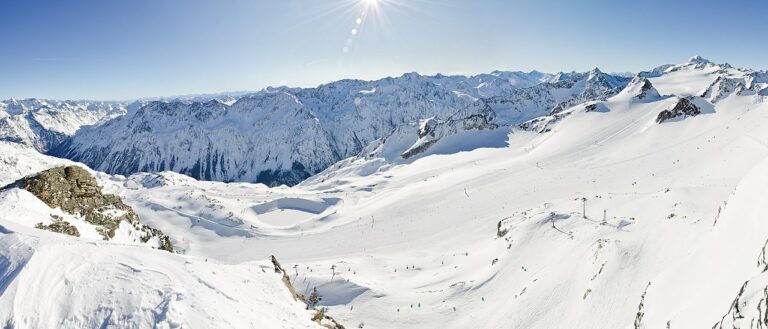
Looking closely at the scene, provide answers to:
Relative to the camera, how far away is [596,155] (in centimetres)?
7069

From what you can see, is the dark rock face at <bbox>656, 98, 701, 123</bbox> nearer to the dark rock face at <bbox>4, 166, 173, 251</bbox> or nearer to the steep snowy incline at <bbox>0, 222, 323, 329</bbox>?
the steep snowy incline at <bbox>0, 222, 323, 329</bbox>

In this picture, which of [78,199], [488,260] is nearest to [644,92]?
[488,260]

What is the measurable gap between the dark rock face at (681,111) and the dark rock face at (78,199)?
91.5 m

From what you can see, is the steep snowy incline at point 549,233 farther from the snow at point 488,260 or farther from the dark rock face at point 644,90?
the dark rock face at point 644,90

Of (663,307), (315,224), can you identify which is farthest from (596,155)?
(663,307)

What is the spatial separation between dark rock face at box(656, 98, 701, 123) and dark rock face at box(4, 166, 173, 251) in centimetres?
9148

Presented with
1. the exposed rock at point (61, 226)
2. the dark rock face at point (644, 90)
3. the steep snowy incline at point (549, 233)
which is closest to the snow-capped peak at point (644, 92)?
the dark rock face at point (644, 90)

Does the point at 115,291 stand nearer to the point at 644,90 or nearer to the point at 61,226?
the point at 61,226

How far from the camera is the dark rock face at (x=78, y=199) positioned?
78.5ft

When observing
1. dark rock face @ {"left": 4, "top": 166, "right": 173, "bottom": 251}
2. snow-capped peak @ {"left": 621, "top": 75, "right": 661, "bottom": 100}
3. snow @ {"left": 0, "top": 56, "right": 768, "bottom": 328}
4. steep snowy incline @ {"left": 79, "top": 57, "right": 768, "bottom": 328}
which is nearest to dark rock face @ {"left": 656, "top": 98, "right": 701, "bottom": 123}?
steep snowy incline @ {"left": 79, "top": 57, "right": 768, "bottom": 328}

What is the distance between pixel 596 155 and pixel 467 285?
56.9 m

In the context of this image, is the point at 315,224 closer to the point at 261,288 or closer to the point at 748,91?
the point at 261,288

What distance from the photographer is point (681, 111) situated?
8262cm

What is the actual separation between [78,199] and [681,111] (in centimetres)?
9958
